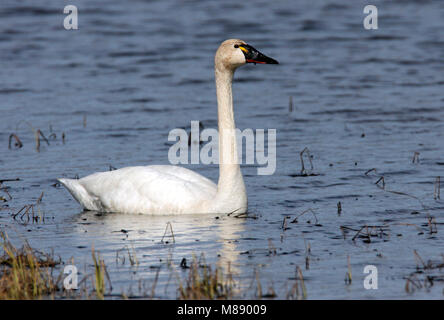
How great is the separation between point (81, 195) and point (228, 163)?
1917 mm

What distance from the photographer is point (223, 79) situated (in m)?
10.8

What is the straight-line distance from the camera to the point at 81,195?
1123cm

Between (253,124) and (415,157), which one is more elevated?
(253,124)

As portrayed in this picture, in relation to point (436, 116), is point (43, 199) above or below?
below

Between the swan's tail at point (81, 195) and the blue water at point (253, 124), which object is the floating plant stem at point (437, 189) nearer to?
the blue water at point (253, 124)

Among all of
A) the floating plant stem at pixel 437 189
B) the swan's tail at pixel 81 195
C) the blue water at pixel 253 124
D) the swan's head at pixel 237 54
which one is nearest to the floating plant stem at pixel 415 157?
the blue water at pixel 253 124

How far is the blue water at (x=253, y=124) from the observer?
8.89 metres

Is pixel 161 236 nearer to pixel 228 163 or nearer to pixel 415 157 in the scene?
pixel 228 163

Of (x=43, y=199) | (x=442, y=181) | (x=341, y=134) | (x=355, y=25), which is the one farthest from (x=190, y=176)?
(x=355, y=25)

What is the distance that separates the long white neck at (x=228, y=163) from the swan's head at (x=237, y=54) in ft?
0.54

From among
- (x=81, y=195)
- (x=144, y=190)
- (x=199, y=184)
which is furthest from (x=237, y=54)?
(x=81, y=195)

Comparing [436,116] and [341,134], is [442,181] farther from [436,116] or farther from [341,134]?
[436,116]

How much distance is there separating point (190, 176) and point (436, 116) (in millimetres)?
6761

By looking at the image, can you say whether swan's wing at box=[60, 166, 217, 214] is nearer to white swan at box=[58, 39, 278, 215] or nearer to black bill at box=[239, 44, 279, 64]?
white swan at box=[58, 39, 278, 215]
